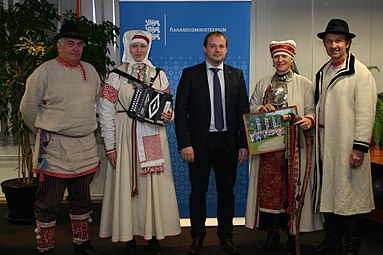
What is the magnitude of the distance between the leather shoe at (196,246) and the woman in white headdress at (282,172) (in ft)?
1.32

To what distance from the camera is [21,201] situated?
13.5 ft

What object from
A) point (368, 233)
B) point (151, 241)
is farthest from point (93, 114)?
point (368, 233)

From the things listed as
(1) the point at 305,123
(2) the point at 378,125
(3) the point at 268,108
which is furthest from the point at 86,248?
(2) the point at 378,125

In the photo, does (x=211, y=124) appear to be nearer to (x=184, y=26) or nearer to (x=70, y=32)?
(x=184, y=26)

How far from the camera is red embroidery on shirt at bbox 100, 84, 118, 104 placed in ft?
10.3

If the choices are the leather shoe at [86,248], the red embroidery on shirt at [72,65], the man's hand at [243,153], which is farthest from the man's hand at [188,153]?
the leather shoe at [86,248]

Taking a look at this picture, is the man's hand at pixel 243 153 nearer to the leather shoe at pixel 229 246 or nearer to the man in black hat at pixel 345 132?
the man in black hat at pixel 345 132

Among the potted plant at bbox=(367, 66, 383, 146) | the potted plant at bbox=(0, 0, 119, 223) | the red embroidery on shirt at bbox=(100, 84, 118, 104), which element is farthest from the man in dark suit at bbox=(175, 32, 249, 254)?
the potted plant at bbox=(367, 66, 383, 146)

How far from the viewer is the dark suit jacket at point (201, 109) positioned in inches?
126

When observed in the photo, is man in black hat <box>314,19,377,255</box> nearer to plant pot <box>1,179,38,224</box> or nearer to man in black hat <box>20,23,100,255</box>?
man in black hat <box>20,23,100,255</box>

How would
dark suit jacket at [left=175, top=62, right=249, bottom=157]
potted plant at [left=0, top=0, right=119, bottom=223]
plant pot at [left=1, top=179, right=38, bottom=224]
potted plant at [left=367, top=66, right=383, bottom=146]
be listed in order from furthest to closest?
potted plant at [left=367, top=66, right=383, bottom=146], plant pot at [left=1, top=179, right=38, bottom=224], potted plant at [left=0, top=0, right=119, bottom=223], dark suit jacket at [left=175, top=62, right=249, bottom=157]

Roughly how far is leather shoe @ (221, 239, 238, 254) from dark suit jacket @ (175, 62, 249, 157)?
67 cm

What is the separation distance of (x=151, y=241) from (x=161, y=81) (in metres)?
1.21

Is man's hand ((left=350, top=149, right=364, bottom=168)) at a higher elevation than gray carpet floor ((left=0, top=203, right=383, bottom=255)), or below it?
higher
